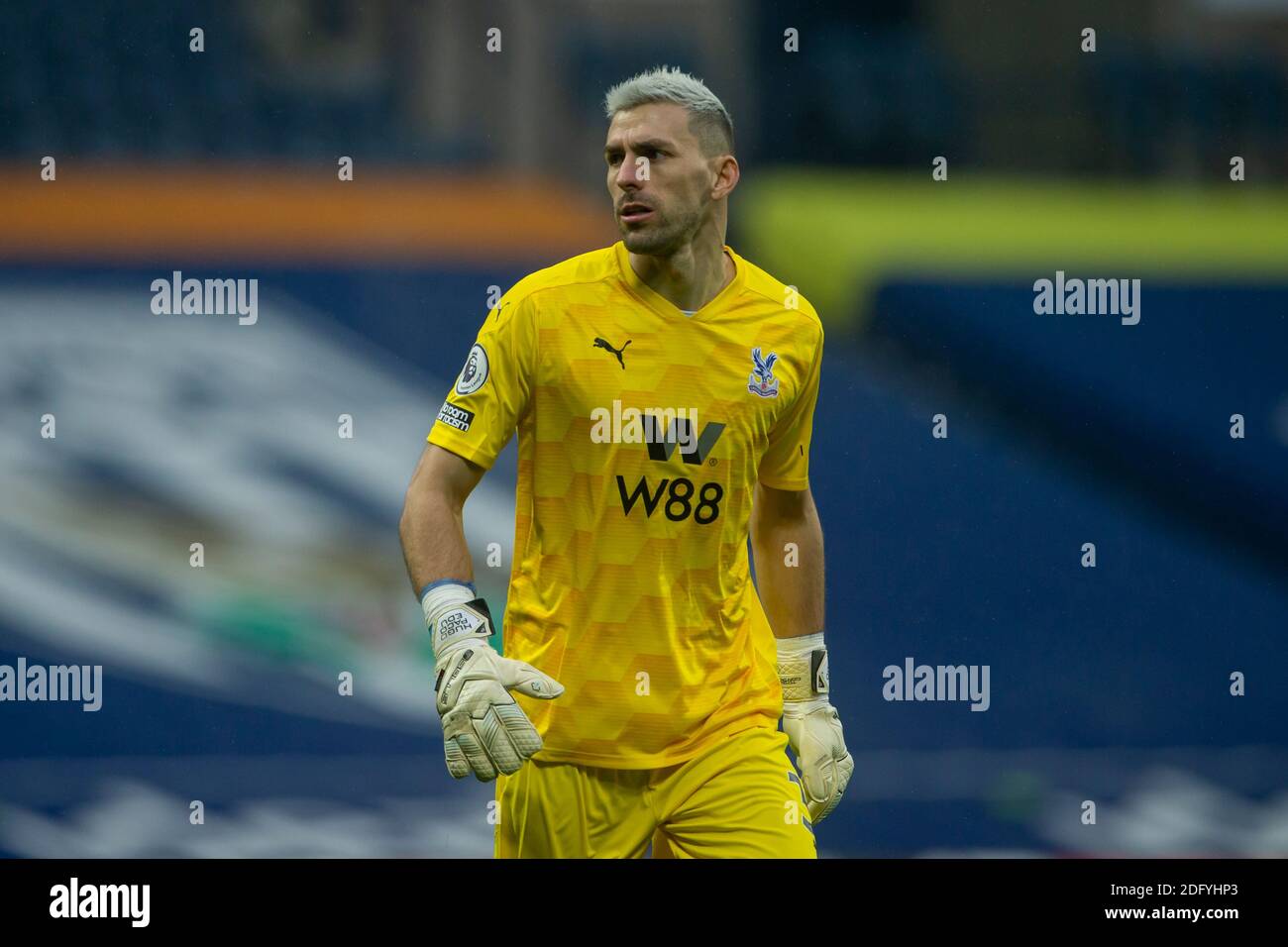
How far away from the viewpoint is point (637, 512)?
389 centimetres

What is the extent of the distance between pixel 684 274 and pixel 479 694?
124 cm

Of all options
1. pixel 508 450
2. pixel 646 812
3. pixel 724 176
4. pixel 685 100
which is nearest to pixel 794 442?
pixel 724 176

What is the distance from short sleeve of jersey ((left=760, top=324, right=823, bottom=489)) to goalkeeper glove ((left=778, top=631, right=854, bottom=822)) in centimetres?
49

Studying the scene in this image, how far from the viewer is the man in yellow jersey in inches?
152

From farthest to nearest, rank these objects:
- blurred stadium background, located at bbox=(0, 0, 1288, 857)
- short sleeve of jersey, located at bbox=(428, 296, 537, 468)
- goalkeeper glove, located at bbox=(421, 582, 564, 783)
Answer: blurred stadium background, located at bbox=(0, 0, 1288, 857)
short sleeve of jersey, located at bbox=(428, 296, 537, 468)
goalkeeper glove, located at bbox=(421, 582, 564, 783)

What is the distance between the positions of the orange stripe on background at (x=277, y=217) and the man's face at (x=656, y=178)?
122 inches

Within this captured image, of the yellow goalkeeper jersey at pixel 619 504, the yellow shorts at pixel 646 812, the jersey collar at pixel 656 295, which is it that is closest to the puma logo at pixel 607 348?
the yellow goalkeeper jersey at pixel 619 504

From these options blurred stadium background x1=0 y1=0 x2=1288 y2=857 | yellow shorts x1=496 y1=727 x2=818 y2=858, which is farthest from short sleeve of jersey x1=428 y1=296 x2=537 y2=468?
blurred stadium background x1=0 y1=0 x2=1288 y2=857

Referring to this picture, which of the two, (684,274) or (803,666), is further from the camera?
(803,666)

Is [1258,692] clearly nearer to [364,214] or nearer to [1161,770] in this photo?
[1161,770]

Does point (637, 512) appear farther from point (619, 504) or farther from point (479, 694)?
point (479, 694)

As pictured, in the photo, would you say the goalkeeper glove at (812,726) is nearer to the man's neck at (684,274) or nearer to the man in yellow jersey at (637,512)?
the man in yellow jersey at (637,512)

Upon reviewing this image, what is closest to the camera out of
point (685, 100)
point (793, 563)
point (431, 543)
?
point (431, 543)

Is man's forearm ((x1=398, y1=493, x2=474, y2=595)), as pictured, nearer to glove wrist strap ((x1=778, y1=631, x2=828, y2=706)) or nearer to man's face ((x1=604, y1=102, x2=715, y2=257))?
man's face ((x1=604, y1=102, x2=715, y2=257))
